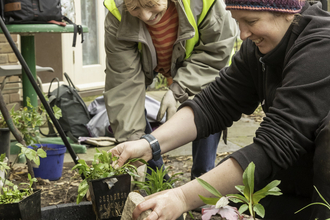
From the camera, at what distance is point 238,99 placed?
1.87m

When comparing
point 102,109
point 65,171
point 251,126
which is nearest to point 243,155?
point 65,171

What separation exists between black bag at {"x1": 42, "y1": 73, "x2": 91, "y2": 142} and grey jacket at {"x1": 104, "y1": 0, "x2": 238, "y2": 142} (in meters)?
1.46

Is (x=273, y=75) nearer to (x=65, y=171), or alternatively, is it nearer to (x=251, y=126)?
(x=65, y=171)

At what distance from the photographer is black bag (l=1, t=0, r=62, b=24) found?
287 centimetres

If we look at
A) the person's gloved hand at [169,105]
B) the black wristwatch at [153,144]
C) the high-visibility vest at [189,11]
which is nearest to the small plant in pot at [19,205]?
the black wristwatch at [153,144]

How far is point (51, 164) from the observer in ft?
9.08

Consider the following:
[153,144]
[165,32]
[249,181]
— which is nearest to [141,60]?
[165,32]

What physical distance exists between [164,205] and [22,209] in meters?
0.55

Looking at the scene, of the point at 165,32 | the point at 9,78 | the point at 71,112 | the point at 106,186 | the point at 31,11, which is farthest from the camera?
the point at 9,78

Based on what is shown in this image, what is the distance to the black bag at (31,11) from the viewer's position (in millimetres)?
2867

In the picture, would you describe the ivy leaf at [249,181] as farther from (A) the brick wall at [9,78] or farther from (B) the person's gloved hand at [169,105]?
(A) the brick wall at [9,78]

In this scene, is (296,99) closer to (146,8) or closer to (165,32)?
(146,8)

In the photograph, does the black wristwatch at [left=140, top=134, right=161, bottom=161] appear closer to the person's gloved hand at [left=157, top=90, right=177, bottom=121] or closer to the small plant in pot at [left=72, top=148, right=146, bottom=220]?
the small plant in pot at [left=72, top=148, right=146, bottom=220]

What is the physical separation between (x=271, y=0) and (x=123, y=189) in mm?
904
